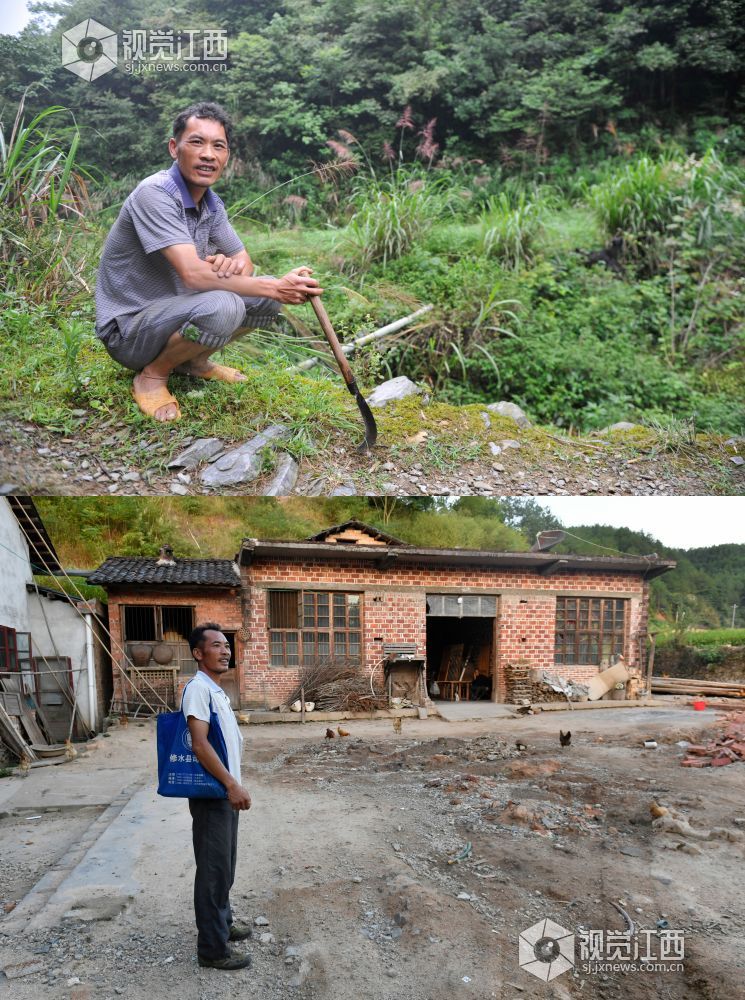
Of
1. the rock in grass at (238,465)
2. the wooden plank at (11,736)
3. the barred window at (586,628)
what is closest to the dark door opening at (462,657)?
the barred window at (586,628)

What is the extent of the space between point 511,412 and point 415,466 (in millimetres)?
639

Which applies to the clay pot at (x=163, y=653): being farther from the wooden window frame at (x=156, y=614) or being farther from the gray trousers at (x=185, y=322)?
the gray trousers at (x=185, y=322)

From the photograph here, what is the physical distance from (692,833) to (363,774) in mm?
1958

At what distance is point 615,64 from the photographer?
4559 millimetres

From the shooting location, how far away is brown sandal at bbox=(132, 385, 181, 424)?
348 cm

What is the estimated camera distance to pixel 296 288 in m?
3.33

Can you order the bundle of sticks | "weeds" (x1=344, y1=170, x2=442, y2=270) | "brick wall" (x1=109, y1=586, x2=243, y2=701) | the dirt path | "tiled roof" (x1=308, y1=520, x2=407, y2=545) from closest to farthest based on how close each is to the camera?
the dirt path < "weeds" (x1=344, y1=170, x2=442, y2=270) < "tiled roof" (x1=308, y1=520, x2=407, y2=545) < "brick wall" (x1=109, y1=586, x2=243, y2=701) < the bundle of sticks

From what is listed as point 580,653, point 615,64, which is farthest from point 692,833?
point 615,64

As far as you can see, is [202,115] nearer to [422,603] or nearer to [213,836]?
[213,836]

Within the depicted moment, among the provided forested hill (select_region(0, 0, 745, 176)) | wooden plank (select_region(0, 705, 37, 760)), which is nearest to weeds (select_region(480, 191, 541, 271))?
forested hill (select_region(0, 0, 745, 176))

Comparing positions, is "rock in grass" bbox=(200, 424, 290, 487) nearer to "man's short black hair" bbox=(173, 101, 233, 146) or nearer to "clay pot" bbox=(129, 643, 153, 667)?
"man's short black hair" bbox=(173, 101, 233, 146)

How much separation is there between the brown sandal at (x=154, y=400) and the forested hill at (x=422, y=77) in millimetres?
1172

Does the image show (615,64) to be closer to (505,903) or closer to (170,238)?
(170,238)

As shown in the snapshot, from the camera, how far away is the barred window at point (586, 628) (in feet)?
16.8
